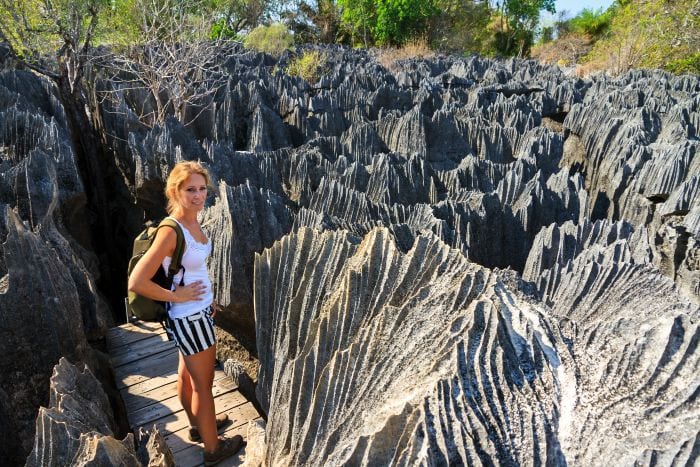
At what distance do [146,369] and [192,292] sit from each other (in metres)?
0.87

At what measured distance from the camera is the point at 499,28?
25516mm

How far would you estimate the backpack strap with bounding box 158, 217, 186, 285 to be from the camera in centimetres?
178

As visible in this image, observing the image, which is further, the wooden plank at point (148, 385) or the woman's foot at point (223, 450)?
the wooden plank at point (148, 385)

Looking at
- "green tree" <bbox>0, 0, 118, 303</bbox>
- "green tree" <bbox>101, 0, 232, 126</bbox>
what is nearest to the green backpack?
"green tree" <bbox>0, 0, 118, 303</bbox>

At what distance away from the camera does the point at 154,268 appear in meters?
1.76

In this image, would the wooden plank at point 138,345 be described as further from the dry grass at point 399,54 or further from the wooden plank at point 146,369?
the dry grass at point 399,54

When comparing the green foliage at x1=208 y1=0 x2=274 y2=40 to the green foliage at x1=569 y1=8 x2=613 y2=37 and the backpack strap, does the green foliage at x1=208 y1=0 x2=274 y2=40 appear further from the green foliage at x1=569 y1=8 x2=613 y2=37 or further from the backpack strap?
the backpack strap

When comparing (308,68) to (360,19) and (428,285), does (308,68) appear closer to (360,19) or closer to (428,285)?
(428,285)

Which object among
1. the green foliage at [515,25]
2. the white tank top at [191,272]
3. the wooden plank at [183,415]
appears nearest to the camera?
the white tank top at [191,272]

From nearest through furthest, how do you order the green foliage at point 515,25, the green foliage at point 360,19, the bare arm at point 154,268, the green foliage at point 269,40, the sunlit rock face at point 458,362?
the sunlit rock face at point 458,362, the bare arm at point 154,268, the green foliage at point 269,40, the green foliage at point 360,19, the green foliage at point 515,25

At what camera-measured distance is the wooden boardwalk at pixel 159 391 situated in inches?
81.2

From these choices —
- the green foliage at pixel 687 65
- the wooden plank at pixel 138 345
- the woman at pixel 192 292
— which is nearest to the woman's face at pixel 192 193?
the woman at pixel 192 292

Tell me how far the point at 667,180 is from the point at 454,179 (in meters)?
1.28

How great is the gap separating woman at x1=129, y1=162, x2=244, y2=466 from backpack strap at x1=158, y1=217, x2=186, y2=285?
2 cm
